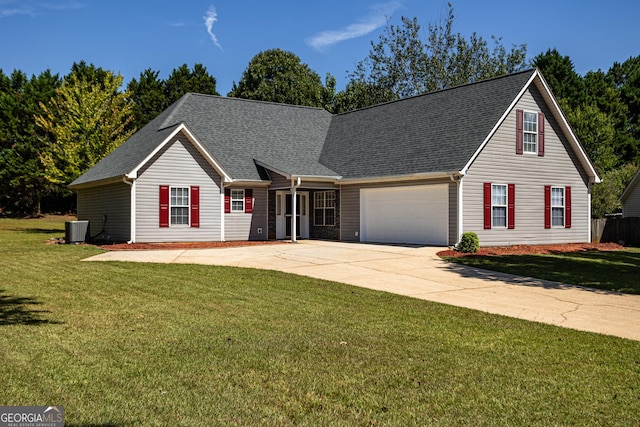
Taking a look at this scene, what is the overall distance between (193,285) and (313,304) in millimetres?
3009

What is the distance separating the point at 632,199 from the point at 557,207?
28.8 feet

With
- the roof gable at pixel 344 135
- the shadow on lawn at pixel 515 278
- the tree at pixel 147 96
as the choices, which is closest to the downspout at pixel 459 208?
the roof gable at pixel 344 135

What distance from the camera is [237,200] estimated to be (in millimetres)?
24125

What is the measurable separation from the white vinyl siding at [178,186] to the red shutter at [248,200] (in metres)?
1.27

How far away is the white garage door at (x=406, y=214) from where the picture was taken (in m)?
20.9

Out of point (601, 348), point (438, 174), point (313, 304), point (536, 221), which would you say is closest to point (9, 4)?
point (313, 304)

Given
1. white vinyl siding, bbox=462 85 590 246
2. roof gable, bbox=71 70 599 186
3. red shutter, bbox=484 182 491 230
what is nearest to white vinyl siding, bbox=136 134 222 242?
roof gable, bbox=71 70 599 186

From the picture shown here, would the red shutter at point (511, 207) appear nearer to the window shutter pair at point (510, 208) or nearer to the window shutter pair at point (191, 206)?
the window shutter pair at point (510, 208)

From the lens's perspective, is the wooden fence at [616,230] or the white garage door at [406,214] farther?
the wooden fence at [616,230]

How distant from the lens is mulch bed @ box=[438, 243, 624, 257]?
61.7 ft

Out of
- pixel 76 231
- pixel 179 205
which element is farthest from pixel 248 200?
pixel 76 231

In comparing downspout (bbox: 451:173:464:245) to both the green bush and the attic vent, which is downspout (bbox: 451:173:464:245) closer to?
the green bush

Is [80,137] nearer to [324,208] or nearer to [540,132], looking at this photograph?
[324,208]

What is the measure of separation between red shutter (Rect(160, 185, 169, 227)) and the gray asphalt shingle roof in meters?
1.49
